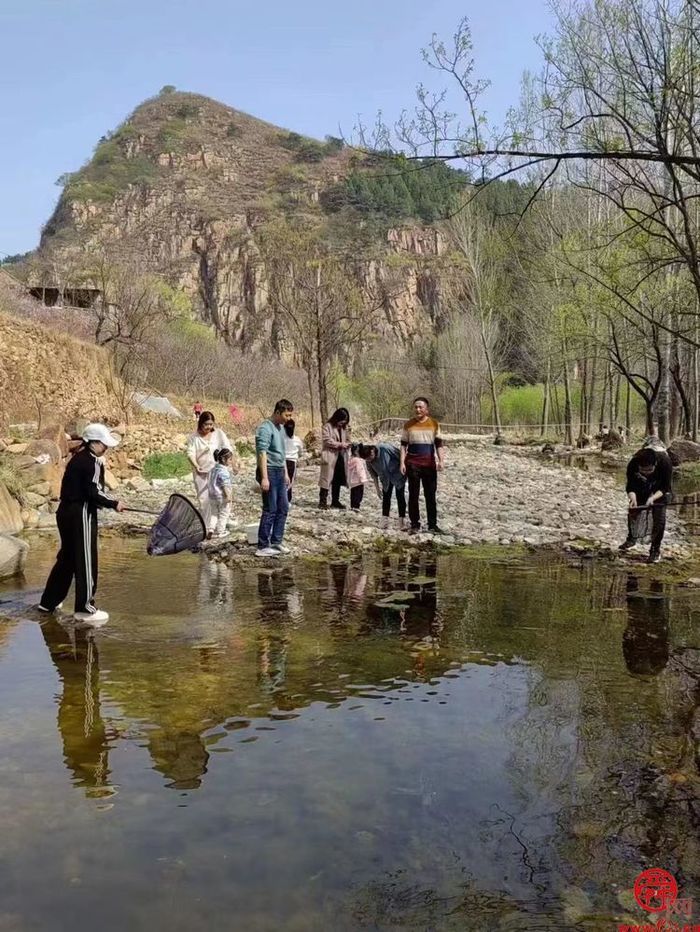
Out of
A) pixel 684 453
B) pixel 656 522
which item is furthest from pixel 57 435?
pixel 684 453

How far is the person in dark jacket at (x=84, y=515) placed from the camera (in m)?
6.72

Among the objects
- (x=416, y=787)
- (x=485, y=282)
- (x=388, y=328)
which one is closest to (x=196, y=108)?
Answer: (x=388, y=328)

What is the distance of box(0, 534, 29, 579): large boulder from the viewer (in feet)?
28.5

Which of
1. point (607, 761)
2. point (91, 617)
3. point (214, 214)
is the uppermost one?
point (214, 214)

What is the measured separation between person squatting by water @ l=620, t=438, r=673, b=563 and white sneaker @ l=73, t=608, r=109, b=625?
654cm

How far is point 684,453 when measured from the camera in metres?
25.6

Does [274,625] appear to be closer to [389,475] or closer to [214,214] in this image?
[389,475]

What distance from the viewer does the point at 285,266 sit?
2741 cm

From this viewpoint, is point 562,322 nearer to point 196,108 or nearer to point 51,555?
point 51,555

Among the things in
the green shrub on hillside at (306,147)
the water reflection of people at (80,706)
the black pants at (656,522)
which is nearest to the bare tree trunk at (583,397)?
the black pants at (656,522)

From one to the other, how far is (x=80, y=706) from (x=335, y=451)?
8846 mm

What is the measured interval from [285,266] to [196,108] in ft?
424

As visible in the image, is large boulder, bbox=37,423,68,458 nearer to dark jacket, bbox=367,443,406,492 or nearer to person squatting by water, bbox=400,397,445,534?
dark jacket, bbox=367,443,406,492

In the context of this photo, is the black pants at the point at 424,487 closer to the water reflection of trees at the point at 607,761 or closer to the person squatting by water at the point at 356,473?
the person squatting by water at the point at 356,473
